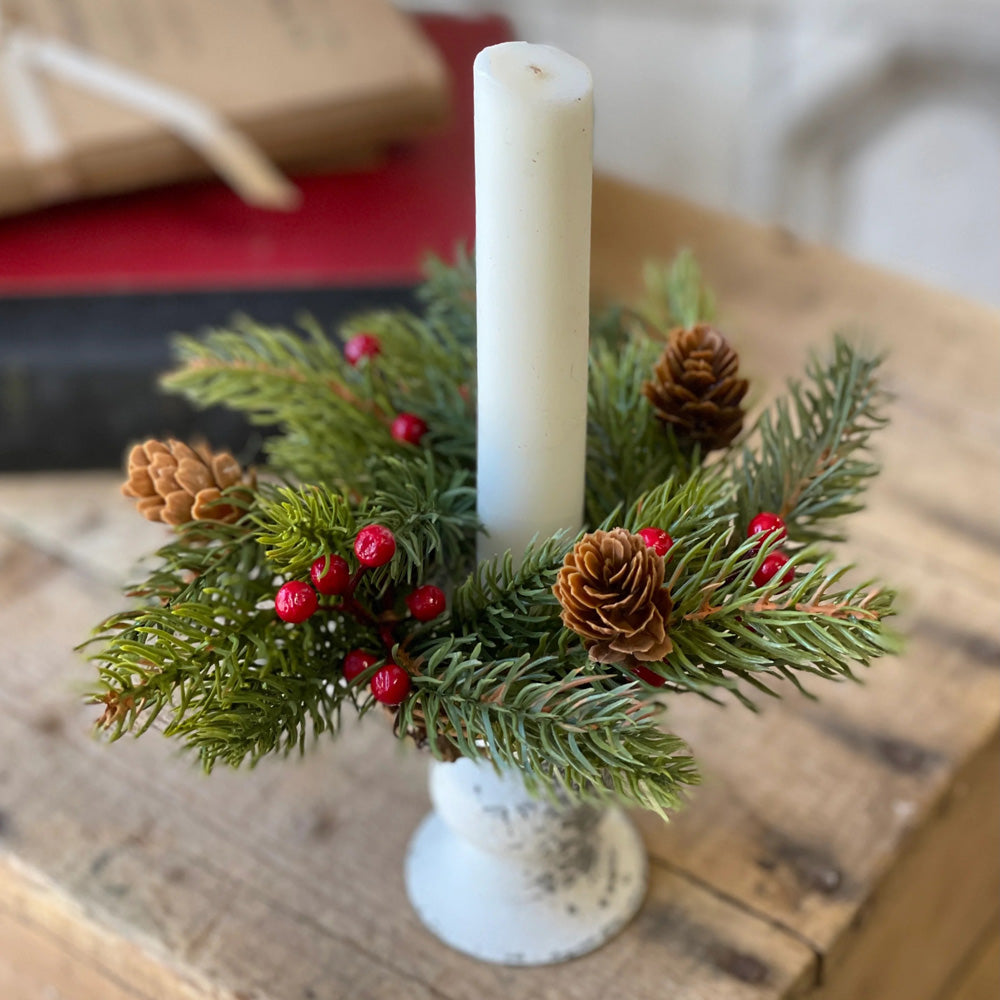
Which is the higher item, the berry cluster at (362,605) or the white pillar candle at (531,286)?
the white pillar candle at (531,286)

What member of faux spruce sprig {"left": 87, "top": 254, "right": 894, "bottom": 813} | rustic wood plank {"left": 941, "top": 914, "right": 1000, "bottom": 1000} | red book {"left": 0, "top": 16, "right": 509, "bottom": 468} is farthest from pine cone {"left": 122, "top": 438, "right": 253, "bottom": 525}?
rustic wood plank {"left": 941, "top": 914, "right": 1000, "bottom": 1000}

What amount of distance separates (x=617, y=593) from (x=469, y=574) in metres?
0.06

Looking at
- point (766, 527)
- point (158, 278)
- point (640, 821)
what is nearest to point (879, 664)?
point (640, 821)

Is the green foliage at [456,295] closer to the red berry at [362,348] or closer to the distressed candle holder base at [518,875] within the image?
the red berry at [362,348]

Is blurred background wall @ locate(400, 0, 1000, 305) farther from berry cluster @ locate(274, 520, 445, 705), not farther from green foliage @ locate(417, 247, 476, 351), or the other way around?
berry cluster @ locate(274, 520, 445, 705)

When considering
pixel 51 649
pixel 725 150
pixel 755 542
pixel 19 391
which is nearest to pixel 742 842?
pixel 755 542

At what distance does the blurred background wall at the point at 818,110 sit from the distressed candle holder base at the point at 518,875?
0.93 meters

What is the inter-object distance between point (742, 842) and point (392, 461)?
0.74 ft

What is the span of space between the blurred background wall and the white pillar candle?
0.97 m

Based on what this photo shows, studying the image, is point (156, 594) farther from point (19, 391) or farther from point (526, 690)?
point (19, 391)

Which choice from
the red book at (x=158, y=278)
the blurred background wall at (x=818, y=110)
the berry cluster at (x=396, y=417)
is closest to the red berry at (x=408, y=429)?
the berry cluster at (x=396, y=417)

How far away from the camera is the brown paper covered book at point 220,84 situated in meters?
0.69

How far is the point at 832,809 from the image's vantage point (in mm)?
477

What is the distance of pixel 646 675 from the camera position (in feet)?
1.03
